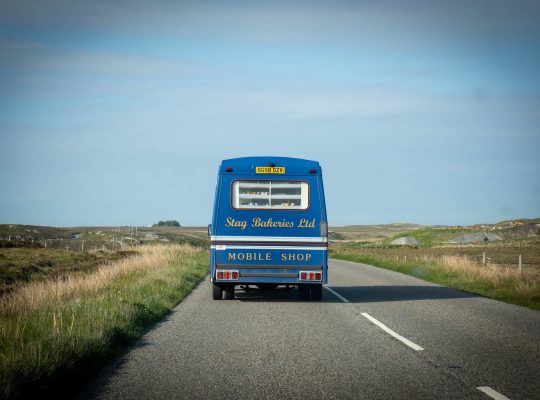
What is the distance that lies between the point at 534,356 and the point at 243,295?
9.30 meters

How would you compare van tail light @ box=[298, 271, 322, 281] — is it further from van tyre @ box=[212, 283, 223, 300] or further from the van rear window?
van tyre @ box=[212, 283, 223, 300]

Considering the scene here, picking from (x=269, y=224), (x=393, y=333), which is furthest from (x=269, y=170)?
(x=393, y=333)

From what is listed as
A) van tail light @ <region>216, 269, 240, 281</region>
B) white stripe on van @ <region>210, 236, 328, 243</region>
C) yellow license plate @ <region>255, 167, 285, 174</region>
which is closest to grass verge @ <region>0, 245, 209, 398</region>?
van tail light @ <region>216, 269, 240, 281</region>

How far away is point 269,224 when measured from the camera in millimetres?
14000

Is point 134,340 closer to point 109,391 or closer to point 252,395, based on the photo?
point 109,391

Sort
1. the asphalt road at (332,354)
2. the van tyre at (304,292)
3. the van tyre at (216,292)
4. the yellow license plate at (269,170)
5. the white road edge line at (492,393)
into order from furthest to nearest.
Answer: the van tyre at (304,292), the van tyre at (216,292), the yellow license plate at (269,170), the asphalt road at (332,354), the white road edge line at (492,393)

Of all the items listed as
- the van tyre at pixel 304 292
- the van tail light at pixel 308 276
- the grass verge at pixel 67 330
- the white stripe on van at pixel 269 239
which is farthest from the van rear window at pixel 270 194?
the grass verge at pixel 67 330

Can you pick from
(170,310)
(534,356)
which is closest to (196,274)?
(170,310)

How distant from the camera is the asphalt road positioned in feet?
20.3

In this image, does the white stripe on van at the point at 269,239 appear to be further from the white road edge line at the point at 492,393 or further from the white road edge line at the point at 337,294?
the white road edge line at the point at 492,393

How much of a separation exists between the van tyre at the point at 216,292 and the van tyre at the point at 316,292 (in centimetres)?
222

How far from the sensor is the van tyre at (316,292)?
14742 mm

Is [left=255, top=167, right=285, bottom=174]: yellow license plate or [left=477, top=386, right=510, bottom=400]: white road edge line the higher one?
[left=255, top=167, right=285, bottom=174]: yellow license plate

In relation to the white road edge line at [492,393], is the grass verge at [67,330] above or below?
above
